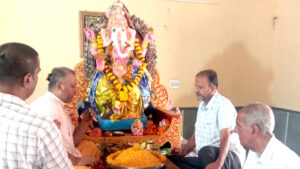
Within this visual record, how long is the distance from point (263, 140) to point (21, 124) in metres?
1.39

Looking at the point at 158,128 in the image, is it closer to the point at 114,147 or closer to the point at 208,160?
the point at 114,147

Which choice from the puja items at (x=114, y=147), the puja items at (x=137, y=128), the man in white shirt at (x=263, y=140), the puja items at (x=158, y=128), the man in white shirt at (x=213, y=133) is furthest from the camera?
the puja items at (x=158, y=128)

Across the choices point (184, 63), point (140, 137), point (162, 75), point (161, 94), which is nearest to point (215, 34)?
point (184, 63)

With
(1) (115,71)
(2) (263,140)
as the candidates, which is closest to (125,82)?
(1) (115,71)

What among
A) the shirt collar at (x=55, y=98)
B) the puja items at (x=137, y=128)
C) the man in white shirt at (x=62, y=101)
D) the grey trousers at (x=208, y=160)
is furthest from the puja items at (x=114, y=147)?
the shirt collar at (x=55, y=98)

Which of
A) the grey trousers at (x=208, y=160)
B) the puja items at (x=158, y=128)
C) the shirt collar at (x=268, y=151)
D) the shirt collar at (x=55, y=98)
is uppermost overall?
the shirt collar at (x=55, y=98)

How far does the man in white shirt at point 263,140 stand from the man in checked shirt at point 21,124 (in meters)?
1.14

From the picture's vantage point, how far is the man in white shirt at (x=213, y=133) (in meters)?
2.49

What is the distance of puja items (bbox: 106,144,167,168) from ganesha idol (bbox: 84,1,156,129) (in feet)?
3.25

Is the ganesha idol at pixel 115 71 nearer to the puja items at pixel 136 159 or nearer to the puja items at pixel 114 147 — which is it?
the puja items at pixel 114 147

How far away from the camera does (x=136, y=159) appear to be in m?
2.13

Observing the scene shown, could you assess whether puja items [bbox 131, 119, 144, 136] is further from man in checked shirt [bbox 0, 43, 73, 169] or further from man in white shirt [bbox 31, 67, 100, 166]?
man in checked shirt [bbox 0, 43, 73, 169]

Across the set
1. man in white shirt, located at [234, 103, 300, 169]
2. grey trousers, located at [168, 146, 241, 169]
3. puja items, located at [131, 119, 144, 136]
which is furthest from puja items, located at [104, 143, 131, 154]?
man in white shirt, located at [234, 103, 300, 169]

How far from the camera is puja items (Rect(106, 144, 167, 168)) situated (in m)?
2.09
